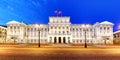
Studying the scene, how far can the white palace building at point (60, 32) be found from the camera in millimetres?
119875

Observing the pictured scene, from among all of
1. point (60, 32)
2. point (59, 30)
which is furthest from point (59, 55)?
point (59, 30)

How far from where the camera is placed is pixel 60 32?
4801 inches

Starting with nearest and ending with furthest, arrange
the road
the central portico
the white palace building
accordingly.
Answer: the road, the central portico, the white palace building

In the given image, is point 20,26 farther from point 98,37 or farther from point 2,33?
point 98,37

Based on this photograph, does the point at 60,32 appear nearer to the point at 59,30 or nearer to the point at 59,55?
the point at 59,30

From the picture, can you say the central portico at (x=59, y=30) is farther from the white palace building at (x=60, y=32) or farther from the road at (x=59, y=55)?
the road at (x=59, y=55)

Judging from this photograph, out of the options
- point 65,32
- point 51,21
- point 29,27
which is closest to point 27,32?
point 29,27

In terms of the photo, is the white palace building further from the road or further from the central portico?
the road

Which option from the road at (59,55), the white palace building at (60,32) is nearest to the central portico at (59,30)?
the white palace building at (60,32)

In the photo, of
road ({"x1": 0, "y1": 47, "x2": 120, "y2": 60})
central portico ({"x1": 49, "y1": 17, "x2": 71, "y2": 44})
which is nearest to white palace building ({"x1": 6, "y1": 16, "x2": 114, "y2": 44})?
central portico ({"x1": 49, "y1": 17, "x2": 71, "y2": 44})

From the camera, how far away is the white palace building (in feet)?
393

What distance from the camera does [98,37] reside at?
122 m

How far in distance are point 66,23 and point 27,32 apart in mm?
25727

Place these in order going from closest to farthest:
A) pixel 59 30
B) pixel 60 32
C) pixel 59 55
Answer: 1. pixel 59 55
2. pixel 60 32
3. pixel 59 30
